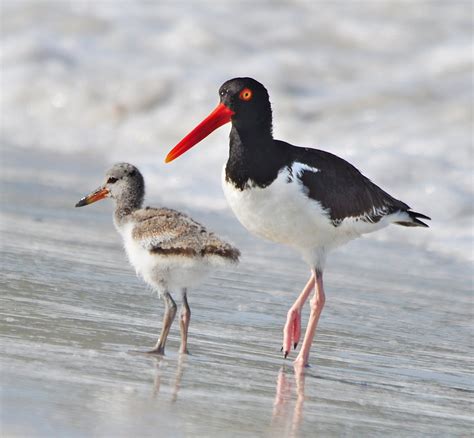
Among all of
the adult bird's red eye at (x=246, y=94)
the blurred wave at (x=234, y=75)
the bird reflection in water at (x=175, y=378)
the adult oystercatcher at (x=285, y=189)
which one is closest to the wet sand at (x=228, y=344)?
the bird reflection in water at (x=175, y=378)

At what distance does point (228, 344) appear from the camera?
564cm

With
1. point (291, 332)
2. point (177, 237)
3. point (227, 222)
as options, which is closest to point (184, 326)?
point (177, 237)

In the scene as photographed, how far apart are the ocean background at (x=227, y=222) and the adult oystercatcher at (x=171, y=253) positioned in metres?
0.19

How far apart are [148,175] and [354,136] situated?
2729mm

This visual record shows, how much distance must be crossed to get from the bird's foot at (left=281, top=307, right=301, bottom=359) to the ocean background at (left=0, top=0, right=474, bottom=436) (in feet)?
0.25

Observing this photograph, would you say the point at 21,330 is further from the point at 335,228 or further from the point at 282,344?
the point at 335,228

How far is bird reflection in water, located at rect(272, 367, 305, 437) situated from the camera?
4.22 m

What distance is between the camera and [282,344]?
5.95m

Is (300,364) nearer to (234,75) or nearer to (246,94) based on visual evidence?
(246,94)

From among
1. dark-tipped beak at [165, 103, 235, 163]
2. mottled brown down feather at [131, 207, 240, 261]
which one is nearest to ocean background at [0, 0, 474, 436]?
mottled brown down feather at [131, 207, 240, 261]

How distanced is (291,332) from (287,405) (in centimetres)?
130

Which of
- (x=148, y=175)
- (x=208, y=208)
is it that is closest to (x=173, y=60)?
(x=148, y=175)

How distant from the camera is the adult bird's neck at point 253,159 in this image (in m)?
6.02

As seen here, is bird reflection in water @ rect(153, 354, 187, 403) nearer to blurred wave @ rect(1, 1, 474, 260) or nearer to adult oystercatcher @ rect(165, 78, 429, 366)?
adult oystercatcher @ rect(165, 78, 429, 366)
